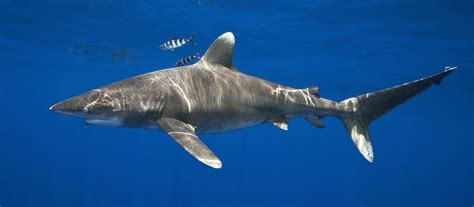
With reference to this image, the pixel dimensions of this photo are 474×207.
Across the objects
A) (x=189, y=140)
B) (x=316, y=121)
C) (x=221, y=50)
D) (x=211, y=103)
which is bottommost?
(x=189, y=140)

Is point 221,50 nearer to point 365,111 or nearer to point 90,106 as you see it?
point 90,106

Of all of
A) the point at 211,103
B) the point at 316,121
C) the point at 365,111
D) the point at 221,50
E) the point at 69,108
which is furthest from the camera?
the point at 365,111

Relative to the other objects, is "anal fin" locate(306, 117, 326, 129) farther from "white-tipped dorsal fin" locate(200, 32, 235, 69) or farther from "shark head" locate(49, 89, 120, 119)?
"shark head" locate(49, 89, 120, 119)

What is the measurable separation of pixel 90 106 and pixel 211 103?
181 centimetres

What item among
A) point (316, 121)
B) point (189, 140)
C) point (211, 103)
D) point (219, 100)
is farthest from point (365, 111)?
point (189, 140)

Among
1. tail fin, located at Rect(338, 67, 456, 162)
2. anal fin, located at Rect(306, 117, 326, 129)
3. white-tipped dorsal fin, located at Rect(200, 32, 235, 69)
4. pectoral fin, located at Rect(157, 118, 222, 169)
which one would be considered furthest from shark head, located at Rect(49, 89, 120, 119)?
tail fin, located at Rect(338, 67, 456, 162)

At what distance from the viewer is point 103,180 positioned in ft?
320

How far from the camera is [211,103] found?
5996 millimetres

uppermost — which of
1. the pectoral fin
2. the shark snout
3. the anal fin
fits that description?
the anal fin

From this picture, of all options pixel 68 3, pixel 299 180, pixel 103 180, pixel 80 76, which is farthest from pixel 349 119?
pixel 299 180

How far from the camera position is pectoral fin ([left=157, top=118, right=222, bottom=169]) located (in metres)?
4.54

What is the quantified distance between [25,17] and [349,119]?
20898mm

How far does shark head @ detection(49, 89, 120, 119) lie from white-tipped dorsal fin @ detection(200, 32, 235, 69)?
200 centimetres

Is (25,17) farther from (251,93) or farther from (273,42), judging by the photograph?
(251,93)
